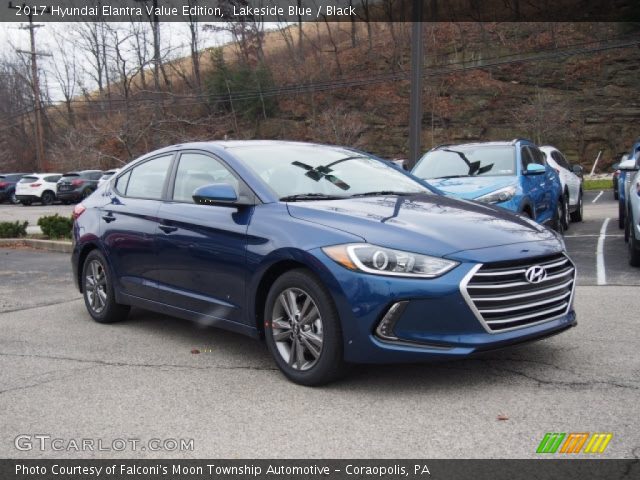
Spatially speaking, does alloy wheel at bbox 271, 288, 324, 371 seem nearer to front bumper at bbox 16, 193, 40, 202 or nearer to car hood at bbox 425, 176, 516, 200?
car hood at bbox 425, 176, 516, 200

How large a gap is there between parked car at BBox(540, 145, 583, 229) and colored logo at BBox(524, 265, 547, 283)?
9.34m

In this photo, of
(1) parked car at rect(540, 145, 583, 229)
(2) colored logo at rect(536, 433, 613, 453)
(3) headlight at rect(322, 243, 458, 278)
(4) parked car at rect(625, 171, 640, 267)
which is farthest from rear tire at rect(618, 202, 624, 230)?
(2) colored logo at rect(536, 433, 613, 453)

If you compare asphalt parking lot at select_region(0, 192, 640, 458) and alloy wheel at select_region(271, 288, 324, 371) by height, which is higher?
alloy wheel at select_region(271, 288, 324, 371)

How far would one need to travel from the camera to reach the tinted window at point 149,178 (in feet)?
19.7

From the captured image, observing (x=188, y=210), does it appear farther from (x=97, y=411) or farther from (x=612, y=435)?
(x=612, y=435)

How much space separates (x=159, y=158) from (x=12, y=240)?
951 centimetres

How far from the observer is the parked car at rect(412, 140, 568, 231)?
913 cm

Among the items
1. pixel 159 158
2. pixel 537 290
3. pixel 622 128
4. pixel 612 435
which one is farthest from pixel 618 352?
pixel 622 128

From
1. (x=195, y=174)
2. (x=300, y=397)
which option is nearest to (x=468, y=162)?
(x=195, y=174)

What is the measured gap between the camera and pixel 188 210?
5.43m

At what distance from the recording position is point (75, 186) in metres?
33.9

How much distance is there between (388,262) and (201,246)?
5.52 ft

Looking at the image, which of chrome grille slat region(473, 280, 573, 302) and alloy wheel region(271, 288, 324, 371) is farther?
alloy wheel region(271, 288, 324, 371)

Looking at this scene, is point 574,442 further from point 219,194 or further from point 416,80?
point 416,80
